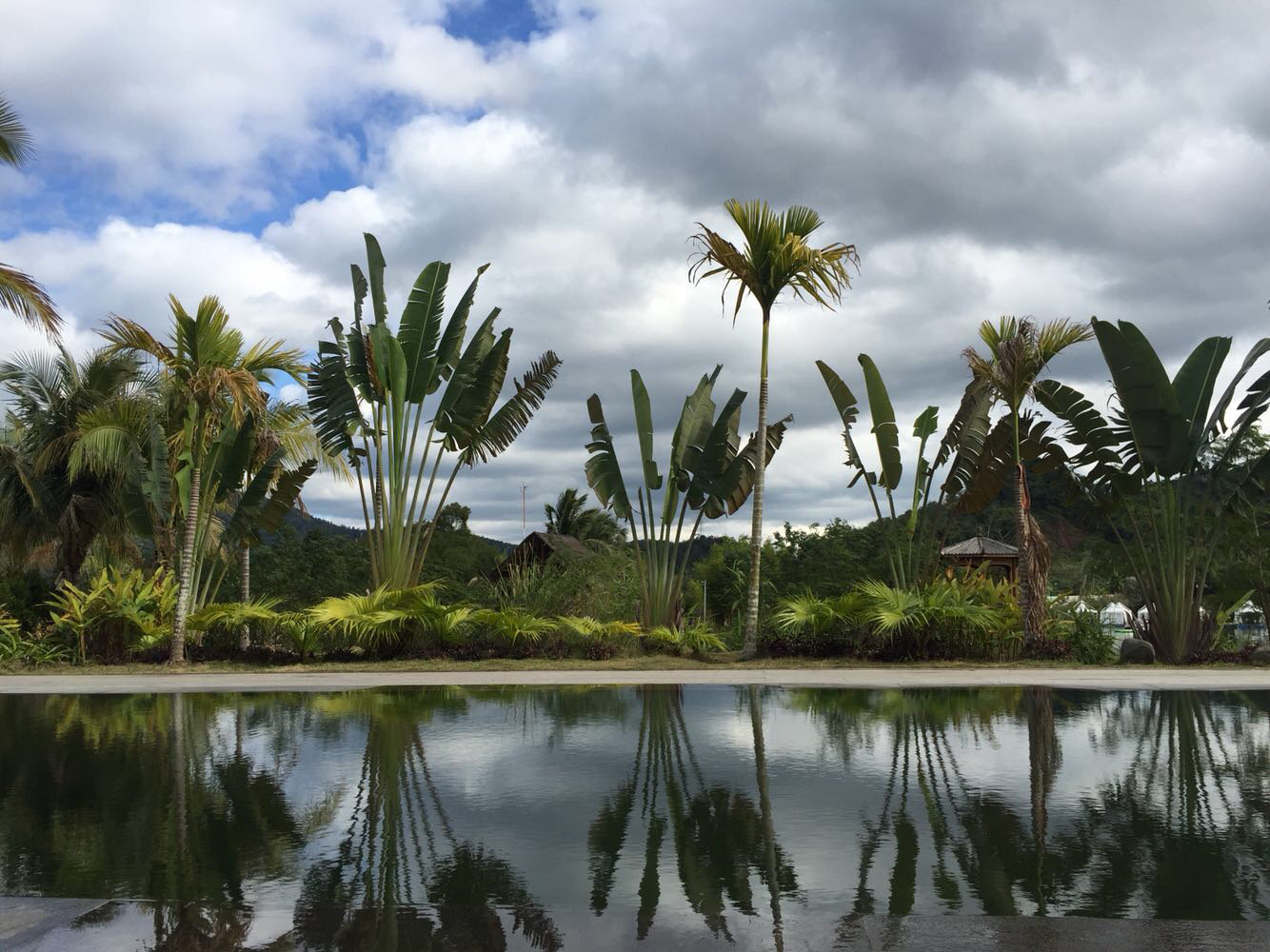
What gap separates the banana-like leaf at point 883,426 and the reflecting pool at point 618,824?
9.25 meters

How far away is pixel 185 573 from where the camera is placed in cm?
1639

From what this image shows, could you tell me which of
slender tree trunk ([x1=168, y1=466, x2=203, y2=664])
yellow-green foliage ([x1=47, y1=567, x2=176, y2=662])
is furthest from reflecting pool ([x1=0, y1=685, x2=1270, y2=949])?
yellow-green foliage ([x1=47, y1=567, x2=176, y2=662])

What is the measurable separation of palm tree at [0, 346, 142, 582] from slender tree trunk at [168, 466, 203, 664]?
413cm

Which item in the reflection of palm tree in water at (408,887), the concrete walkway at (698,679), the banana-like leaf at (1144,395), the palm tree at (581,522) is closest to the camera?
the reflection of palm tree in water at (408,887)

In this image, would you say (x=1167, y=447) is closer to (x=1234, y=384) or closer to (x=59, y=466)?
(x=1234, y=384)

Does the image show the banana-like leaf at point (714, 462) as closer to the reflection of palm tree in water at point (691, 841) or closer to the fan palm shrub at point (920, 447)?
the fan palm shrub at point (920, 447)

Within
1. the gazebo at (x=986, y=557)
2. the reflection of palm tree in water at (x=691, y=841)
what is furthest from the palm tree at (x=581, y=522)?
the reflection of palm tree in water at (x=691, y=841)

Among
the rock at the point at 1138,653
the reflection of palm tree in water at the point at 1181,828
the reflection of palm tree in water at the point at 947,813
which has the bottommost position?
the reflection of palm tree in water at the point at 947,813

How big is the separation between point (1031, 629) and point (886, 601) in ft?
8.83

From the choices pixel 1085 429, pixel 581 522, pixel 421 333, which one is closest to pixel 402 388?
pixel 421 333

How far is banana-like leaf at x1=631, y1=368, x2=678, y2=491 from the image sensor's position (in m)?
18.8

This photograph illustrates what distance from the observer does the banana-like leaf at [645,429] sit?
18844 mm

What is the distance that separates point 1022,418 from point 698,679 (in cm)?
807

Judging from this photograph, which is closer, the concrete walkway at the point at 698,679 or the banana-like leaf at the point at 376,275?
the concrete walkway at the point at 698,679
